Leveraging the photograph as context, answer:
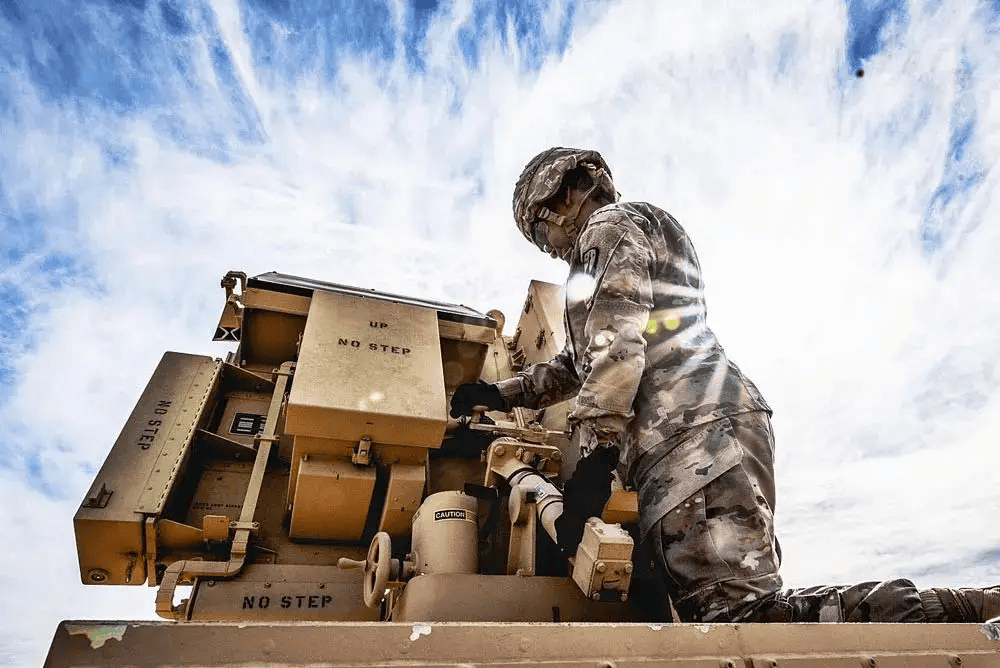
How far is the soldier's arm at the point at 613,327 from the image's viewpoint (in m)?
2.04

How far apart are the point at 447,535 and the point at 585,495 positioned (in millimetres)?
763

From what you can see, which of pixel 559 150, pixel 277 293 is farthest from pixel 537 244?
pixel 277 293

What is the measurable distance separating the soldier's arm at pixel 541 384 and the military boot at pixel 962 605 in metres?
1.79

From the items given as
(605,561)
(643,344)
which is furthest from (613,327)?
(605,561)

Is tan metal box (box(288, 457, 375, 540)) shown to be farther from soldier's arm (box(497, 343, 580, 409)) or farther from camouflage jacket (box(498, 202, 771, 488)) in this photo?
camouflage jacket (box(498, 202, 771, 488))

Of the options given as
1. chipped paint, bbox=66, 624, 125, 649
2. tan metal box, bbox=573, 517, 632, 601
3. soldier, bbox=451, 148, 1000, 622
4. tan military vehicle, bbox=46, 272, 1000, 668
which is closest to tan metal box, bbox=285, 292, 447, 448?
tan military vehicle, bbox=46, 272, 1000, 668

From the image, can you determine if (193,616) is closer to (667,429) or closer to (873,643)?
(667,429)

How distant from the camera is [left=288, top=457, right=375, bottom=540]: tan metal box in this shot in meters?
2.90

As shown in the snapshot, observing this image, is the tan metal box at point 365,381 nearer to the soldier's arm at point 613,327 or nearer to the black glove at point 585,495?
the soldier's arm at point 613,327

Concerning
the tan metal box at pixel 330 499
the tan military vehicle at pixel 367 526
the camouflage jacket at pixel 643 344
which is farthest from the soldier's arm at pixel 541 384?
the tan metal box at pixel 330 499

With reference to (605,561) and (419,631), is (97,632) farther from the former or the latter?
(605,561)

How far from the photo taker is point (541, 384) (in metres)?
3.08

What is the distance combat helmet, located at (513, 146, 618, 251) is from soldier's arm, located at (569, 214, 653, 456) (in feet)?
1.53

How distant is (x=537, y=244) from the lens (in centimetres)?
324
